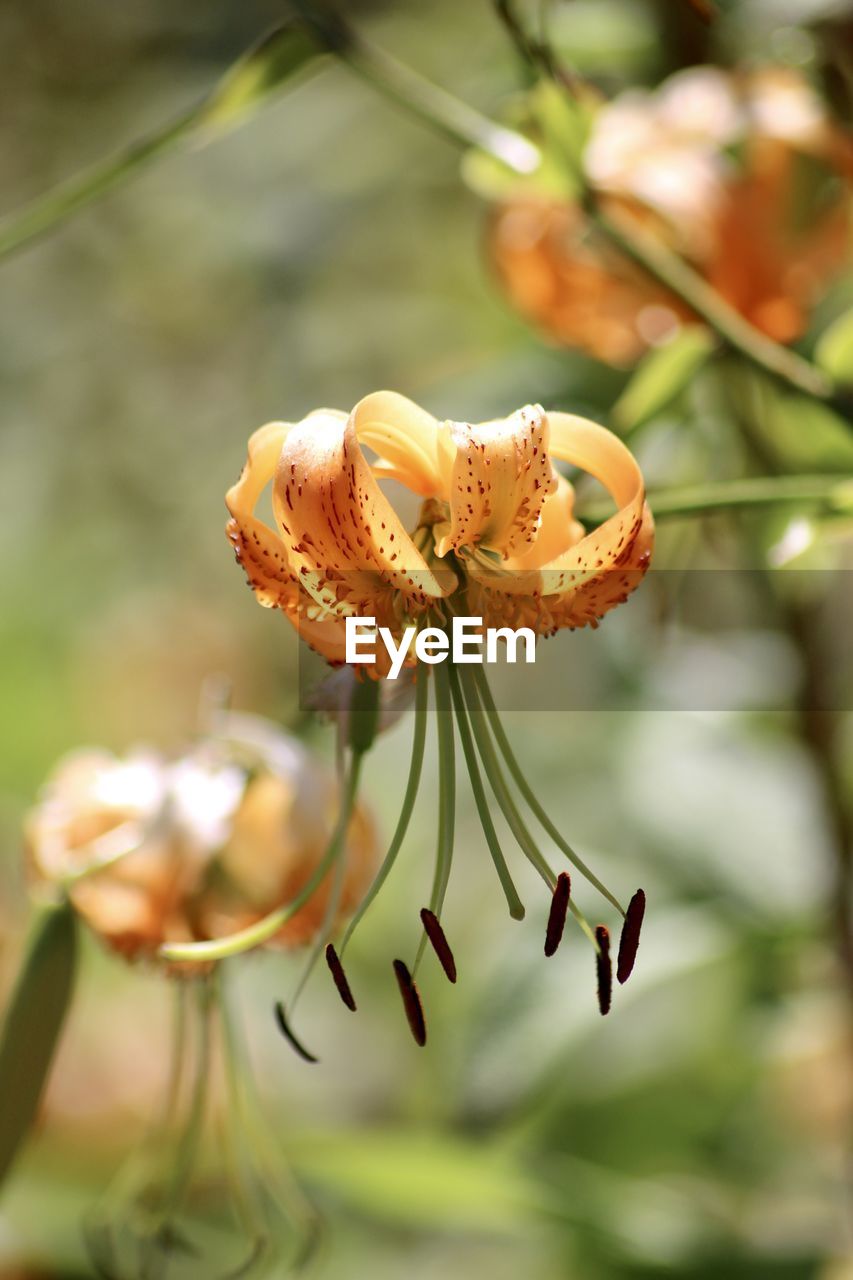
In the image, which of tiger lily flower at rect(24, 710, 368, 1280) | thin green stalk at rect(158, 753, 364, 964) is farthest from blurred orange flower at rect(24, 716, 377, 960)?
thin green stalk at rect(158, 753, 364, 964)

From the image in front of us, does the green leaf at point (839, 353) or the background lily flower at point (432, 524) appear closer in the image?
the background lily flower at point (432, 524)

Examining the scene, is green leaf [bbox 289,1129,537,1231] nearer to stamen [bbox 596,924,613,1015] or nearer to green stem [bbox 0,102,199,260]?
stamen [bbox 596,924,613,1015]

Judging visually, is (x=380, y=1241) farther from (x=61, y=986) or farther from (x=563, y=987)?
(x=61, y=986)

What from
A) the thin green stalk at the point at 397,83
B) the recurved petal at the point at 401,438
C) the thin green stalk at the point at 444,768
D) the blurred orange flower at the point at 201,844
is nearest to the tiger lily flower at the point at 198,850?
the blurred orange flower at the point at 201,844

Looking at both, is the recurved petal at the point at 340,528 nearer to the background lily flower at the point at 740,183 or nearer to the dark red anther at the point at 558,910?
the dark red anther at the point at 558,910

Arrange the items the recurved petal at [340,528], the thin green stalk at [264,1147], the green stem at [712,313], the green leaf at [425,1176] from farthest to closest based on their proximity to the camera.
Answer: the green leaf at [425,1176]
the thin green stalk at [264,1147]
the green stem at [712,313]
the recurved petal at [340,528]

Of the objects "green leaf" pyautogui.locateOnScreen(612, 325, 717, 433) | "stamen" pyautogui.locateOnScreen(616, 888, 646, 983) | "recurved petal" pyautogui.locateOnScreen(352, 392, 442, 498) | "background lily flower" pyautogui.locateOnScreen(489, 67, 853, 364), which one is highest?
"background lily flower" pyautogui.locateOnScreen(489, 67, 853, 364)
